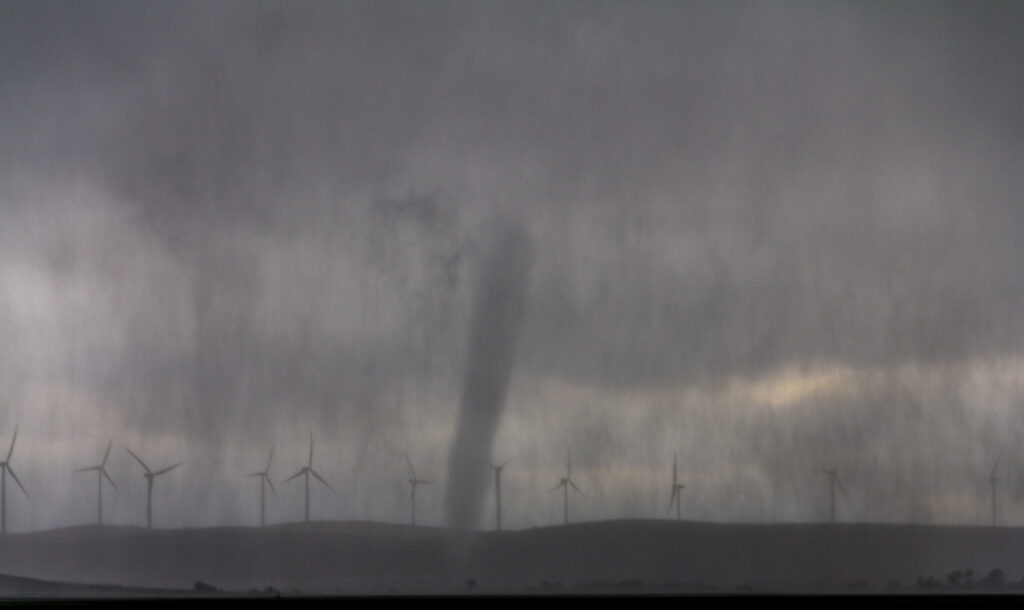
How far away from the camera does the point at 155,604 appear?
536 inches

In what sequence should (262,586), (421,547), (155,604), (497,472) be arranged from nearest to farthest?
(155,604) → (262,586) → (497,472) → (421,547)

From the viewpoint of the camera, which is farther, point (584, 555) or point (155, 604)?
point (584, 555)

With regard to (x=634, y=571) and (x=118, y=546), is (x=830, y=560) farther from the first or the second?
(x=118, y=546)

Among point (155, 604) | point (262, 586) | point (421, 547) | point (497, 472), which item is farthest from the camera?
point (421, 547)

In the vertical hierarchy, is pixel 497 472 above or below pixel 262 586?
above

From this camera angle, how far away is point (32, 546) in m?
21.1

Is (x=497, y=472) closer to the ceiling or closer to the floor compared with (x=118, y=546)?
closer to the ceiling

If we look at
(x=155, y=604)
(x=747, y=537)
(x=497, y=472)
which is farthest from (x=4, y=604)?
(x=747, y=537)

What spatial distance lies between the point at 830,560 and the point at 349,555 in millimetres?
10767

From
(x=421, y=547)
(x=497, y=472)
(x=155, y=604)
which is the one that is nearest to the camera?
(x=155, y=604)

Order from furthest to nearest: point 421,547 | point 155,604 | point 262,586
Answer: point 421,547 → point 262,586 → point 155,604

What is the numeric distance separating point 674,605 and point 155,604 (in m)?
7.53

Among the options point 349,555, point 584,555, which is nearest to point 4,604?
point 349,555

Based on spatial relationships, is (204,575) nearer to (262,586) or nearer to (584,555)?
(262,586)
